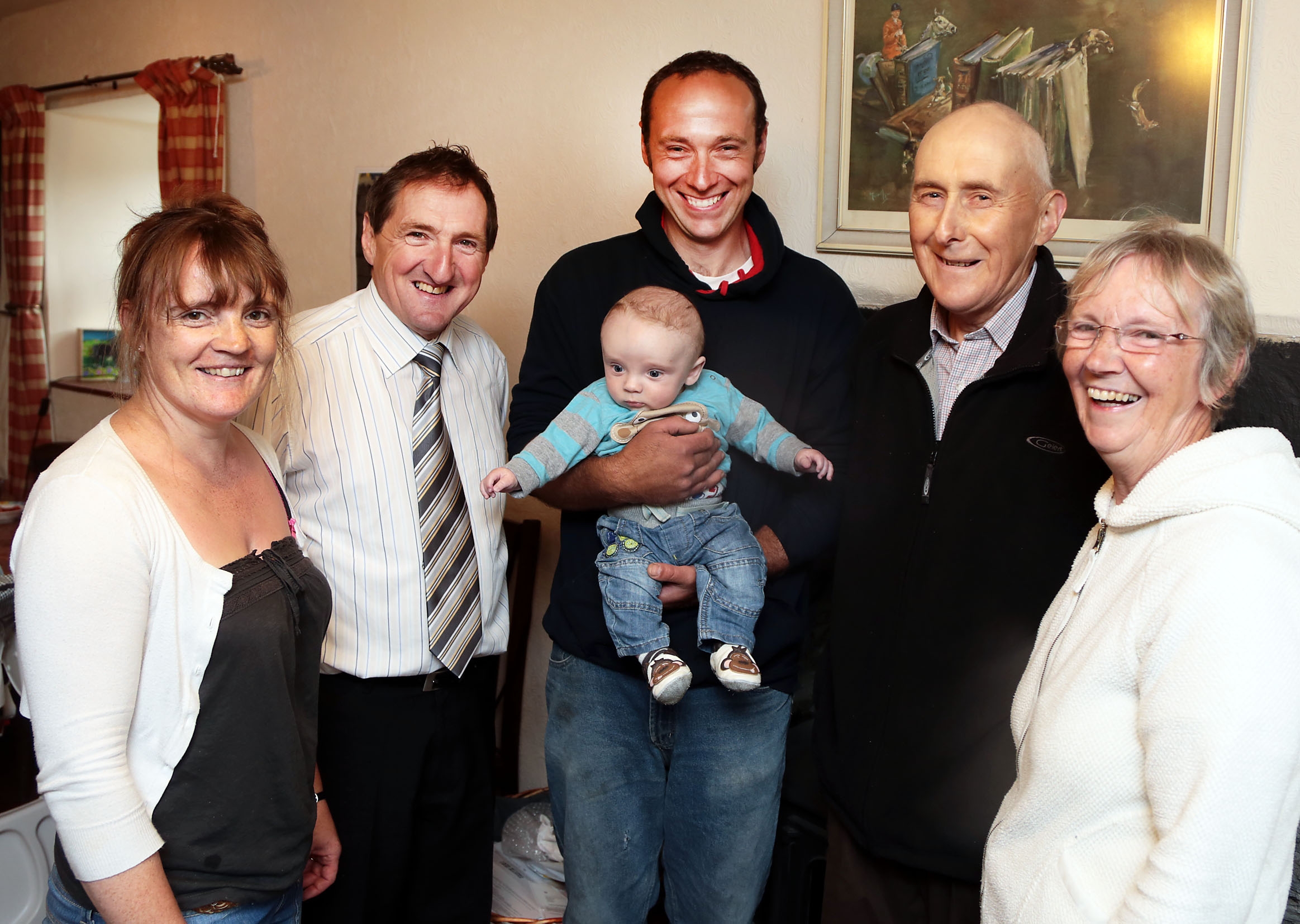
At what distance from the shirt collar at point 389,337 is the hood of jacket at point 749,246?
0.49 meters

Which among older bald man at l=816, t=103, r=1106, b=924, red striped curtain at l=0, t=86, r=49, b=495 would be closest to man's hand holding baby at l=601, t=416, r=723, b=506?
older bald man at l=816, t=103, r=1106, b=924

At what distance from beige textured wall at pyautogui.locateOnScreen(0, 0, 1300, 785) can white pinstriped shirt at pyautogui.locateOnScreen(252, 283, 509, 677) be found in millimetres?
1121

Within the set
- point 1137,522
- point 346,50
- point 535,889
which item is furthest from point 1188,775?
point 346,50

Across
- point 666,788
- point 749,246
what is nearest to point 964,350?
point 749,246

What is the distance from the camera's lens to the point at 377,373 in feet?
6.17

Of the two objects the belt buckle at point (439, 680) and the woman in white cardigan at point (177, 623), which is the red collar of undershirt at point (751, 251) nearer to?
the woman in white cardigan at point (177, 623)

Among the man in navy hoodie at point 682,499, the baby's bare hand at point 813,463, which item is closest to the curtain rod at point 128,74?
the man in navy hoodie at point 682,499

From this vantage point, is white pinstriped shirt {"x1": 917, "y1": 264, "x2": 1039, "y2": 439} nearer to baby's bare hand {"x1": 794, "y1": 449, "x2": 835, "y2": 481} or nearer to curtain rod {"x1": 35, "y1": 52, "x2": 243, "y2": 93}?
baby's bare hand {"x1": 794, "y1": 449, "x2": 835, "y2": 481}

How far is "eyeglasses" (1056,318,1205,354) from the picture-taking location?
115 cm

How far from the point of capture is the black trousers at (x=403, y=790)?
1892 millimetres

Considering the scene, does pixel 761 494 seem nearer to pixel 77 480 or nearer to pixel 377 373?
pixel 377 373

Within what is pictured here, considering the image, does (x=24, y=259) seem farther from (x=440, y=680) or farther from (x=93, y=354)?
(x=440, y=680)

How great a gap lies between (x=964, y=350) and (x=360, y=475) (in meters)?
1.09

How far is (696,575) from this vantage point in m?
1.69
